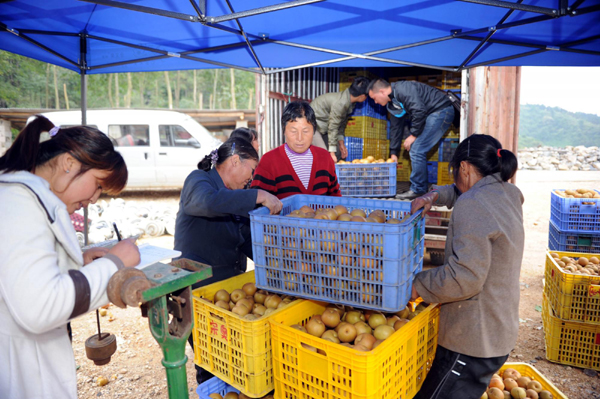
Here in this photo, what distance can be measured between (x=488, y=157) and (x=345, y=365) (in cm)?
135

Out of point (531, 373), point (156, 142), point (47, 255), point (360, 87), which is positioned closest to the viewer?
point (47, 255)

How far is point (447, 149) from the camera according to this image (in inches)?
292

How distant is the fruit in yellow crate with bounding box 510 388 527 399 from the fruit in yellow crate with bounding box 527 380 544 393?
0.13 meters

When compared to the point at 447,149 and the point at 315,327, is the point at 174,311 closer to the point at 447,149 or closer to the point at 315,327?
the point at 315,327

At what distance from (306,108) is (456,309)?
182cm

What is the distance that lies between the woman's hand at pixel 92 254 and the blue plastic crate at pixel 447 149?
6728 mm

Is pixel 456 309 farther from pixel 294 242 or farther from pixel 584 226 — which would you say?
pixel 584 226

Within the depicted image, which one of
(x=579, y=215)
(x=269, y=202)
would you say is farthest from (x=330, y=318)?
(x=579, y=215)

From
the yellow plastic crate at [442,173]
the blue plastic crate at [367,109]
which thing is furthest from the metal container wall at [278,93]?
the yellow plastic crate at [442,173]

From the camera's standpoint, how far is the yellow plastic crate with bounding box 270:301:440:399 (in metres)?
1.63

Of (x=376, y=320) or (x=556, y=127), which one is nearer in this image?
(x=376, y=320)

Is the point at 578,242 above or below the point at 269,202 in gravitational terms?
below

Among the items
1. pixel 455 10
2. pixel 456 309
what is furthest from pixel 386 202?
pixel 455 10

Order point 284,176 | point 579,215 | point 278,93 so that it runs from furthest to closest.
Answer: point 278,93 < point 579,215 < point 284,176
